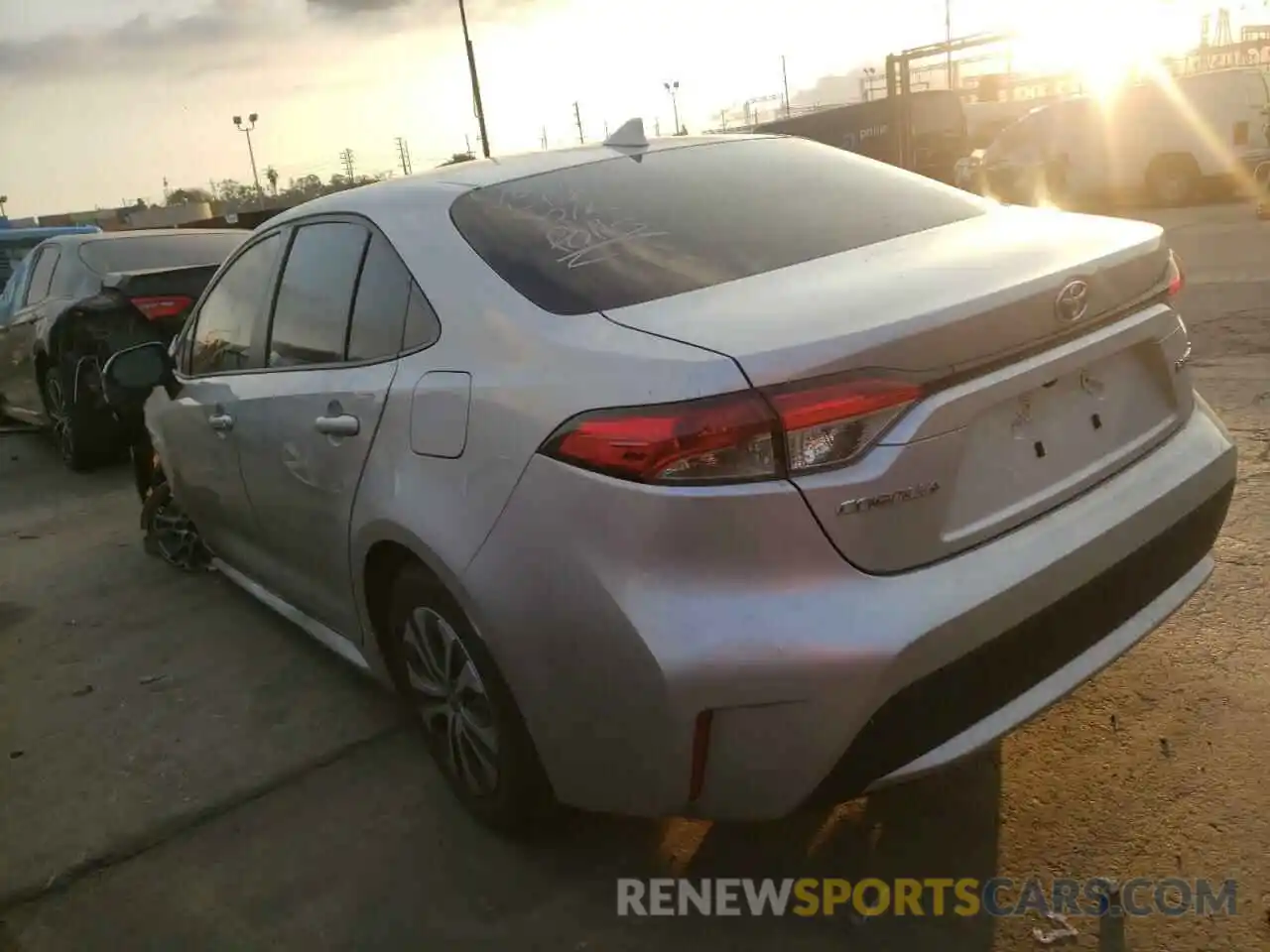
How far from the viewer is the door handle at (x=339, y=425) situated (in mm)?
2829

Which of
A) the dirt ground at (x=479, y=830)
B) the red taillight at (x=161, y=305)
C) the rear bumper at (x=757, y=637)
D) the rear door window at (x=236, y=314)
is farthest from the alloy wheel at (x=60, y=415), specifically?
the rear bumper at (x=757, y=637)

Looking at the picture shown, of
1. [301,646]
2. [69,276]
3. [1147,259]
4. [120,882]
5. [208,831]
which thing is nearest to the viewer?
[1147,259]

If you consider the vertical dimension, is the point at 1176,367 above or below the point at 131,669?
above

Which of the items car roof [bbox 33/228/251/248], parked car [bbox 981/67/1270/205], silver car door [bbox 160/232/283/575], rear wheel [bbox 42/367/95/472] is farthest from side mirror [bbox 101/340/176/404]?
parked car [bbox 981/67/1270/205]

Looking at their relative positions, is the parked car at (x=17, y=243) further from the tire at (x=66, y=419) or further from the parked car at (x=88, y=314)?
the tire at (x=66, y=419)

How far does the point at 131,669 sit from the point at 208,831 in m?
1.41

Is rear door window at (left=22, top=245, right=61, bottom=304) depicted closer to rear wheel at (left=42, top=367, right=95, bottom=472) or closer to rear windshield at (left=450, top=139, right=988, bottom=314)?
rear wheel at (left=42, top=367, right=95, bottom=472)

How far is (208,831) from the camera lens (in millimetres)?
2996

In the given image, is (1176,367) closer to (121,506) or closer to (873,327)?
(873,327)

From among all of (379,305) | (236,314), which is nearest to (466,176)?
(379,305)

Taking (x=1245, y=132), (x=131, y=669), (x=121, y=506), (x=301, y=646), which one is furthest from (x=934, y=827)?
(x=1245, y=132)

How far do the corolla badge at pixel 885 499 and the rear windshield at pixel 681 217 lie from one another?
2.21 feet

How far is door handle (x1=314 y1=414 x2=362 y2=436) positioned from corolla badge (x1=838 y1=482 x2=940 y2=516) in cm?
136

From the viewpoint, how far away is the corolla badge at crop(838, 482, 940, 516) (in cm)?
199
